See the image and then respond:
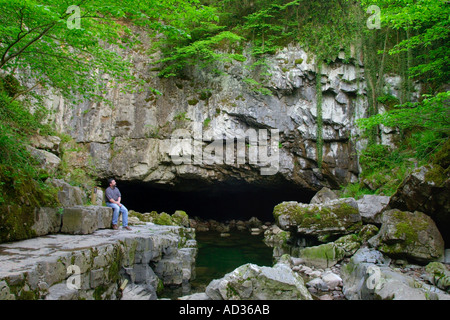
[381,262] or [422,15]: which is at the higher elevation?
[422,15]

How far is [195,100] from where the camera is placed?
1681 centimetres

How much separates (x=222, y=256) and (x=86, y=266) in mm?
7681

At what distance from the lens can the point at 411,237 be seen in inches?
276

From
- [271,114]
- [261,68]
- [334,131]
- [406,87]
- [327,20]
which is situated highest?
[327,20]

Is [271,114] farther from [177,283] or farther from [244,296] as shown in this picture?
[244,296]

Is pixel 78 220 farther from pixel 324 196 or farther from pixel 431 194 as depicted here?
pixel 324 196

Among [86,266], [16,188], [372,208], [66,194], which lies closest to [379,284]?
[86,266]

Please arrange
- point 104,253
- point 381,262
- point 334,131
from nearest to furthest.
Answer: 1. point 104,253
2. point 381,262
3. point 334,131

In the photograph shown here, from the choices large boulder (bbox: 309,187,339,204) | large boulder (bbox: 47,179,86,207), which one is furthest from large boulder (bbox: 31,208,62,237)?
large boulder (bbox: 309,187,339,204)

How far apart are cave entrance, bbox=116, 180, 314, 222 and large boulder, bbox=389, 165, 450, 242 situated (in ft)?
34.0

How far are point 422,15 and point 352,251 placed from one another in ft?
22.9

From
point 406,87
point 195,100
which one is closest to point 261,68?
point 195,100

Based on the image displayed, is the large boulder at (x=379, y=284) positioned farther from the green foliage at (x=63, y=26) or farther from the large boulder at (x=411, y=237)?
the green foliage at (x=63, y=26)

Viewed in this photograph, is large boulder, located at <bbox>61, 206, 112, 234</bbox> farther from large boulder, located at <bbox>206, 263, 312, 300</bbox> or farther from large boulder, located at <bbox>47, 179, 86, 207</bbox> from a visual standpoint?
large boulder, located at <bbox>206, 263, 312, 300</bbox>
